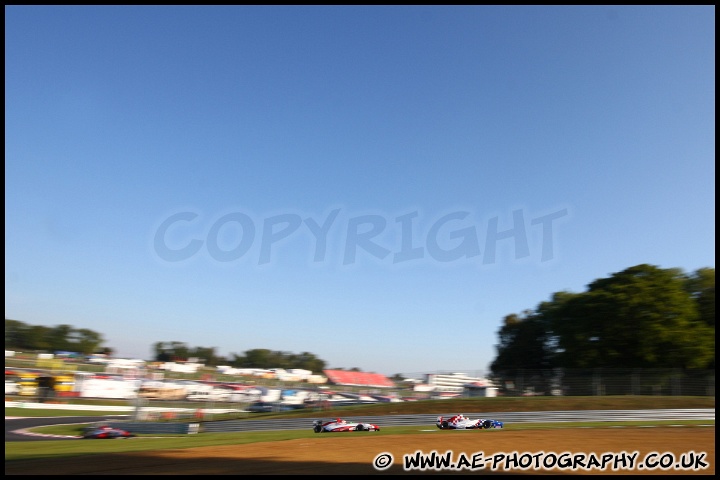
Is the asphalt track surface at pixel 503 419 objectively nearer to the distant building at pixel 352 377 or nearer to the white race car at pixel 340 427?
the white race car at pixel 340 427

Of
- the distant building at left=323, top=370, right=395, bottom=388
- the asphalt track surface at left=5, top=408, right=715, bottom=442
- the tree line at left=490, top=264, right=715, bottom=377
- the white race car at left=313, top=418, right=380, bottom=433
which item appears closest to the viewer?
the white race car at left=313, top=418, right=380, bottom=433

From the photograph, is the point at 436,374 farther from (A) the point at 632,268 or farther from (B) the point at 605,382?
(A) the point at 632,268

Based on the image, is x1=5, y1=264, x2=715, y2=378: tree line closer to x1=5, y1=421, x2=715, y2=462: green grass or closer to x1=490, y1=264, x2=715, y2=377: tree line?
x1=490, y1=264, x2=715, y2=377: tree line

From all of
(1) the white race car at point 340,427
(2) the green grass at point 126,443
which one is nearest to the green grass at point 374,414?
(2) the green grass at point 126,443

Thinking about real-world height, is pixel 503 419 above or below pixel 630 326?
below

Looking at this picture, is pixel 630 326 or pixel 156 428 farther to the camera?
pixel 630 326

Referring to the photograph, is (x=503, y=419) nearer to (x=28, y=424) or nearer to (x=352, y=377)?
(x=28, y=424)

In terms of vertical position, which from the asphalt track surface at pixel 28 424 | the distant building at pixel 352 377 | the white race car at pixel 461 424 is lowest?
the distant building at pixel 352 377

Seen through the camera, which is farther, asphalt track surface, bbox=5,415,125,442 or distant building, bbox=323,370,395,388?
distant building, bbox=323,370,395,388

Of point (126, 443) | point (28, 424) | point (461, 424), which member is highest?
point (461, 424)

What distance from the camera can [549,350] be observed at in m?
51.3

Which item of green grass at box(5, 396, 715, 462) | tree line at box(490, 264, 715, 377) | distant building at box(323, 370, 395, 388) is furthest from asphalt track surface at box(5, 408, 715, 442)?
distant building at box(323, 370, 395, 388)

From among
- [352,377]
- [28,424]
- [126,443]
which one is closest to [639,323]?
[126,443]

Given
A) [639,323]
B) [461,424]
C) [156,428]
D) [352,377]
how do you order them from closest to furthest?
[461,424] < [156,428] < [639,323] < [352,377]
